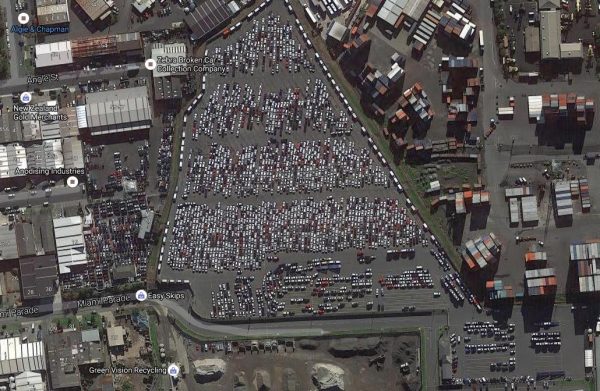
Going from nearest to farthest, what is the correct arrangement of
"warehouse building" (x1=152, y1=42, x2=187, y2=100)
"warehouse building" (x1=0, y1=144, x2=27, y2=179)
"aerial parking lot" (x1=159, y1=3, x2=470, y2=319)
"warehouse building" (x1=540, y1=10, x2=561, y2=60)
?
"warehouse building" (x1=540, y1=10, x2=561, y2=60) < "aerial parking lot" (x1=159, y1=3, x2=470, y2=319) < "warehouse building" (x1=152, y1=42, x2=187, y2=100) < "warehouse building" (x1=0, y1=144, x2=27, y2=179)

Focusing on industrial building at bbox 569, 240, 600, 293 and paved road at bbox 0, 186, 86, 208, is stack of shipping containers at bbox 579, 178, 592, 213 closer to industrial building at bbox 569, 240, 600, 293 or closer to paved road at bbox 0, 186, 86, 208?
industrial building at bbox 569, 240, 600, 293

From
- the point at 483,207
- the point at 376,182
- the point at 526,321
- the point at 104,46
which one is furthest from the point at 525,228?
the point at 104,46

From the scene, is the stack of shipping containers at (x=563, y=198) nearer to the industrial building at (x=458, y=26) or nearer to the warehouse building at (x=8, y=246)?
the industrial building at (x=458, y=26)

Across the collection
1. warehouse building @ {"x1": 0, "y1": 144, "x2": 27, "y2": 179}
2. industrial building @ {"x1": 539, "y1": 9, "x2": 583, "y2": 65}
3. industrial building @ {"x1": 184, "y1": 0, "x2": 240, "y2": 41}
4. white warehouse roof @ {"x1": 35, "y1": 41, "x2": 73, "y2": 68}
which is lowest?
warehouse building @ {"x1": 0, "y1": 144, "x2": 27, "y2": 179}

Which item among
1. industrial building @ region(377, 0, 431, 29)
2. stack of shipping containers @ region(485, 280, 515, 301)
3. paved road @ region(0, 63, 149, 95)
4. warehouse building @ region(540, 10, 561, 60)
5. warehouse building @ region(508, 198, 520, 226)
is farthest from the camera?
paved road @ region(0, 63, 149, 95)

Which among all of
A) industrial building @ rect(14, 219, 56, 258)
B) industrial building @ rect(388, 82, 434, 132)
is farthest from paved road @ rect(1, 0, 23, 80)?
industrial building @ rect(388, 82, 434, 132)

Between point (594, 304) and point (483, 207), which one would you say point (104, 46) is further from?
point (594, 304)

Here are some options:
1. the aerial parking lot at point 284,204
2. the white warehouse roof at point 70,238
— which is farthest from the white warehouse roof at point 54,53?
the white warehouse roof at point 70,238
